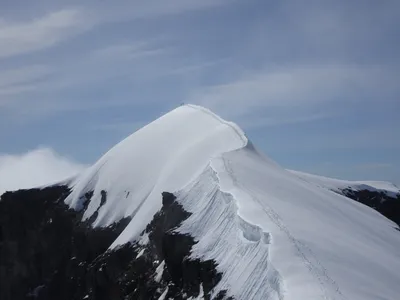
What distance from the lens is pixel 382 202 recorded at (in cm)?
12338

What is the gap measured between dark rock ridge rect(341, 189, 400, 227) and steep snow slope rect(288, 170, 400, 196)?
1.15m

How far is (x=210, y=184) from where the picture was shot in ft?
238

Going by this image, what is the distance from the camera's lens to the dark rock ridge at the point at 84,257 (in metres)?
64.4

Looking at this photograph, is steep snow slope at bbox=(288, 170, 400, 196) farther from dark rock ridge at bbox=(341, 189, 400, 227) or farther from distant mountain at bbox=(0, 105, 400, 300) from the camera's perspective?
dark rock ridge at bbox=(341, 189, 400, 227)

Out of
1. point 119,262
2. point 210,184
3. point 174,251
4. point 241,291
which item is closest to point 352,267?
point 241,291

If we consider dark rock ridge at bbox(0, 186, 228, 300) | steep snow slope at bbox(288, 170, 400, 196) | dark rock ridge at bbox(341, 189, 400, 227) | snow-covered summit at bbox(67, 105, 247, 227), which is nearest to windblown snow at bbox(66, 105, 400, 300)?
snow-covered summit at bbox(67, 105, 247, 227)

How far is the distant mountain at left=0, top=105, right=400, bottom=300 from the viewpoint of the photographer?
47500 mm

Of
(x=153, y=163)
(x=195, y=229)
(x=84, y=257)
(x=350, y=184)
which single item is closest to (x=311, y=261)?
(x=195, y=229)

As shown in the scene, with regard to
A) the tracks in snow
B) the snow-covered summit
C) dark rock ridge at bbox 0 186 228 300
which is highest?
the snow-covered summit

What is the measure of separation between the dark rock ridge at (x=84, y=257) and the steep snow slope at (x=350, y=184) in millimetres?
34376

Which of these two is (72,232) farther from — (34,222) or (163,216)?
(163,216)

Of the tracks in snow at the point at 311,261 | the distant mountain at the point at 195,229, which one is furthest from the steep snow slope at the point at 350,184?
the tracks in snow at the point at 311,261

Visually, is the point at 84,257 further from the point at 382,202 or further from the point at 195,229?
the point at 382,202

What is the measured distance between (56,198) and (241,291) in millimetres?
77718
